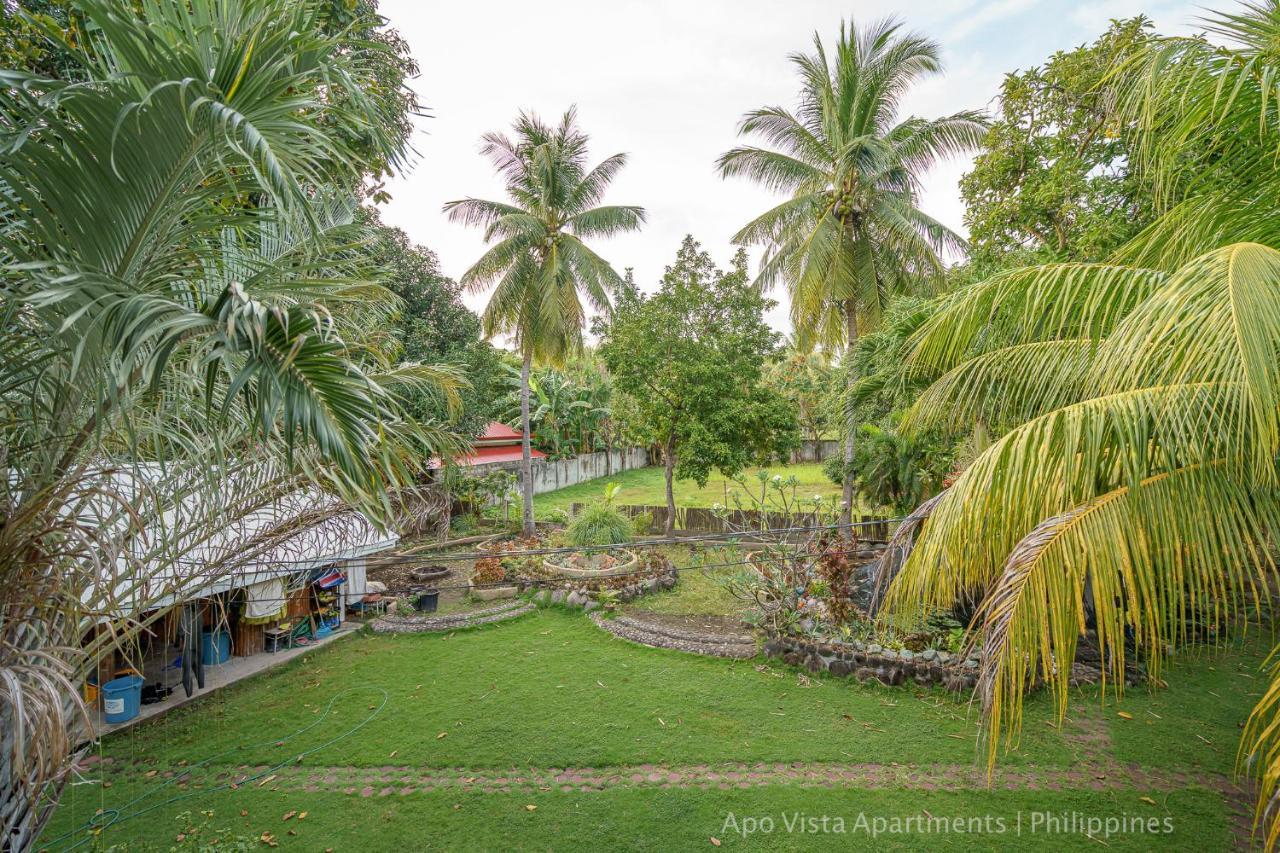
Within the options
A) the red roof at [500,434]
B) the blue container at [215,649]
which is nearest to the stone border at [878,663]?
the blue container at [215,649]

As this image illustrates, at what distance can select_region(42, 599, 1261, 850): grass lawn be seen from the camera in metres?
4.64

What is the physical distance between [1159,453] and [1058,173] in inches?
247

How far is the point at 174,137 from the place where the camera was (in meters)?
1.79

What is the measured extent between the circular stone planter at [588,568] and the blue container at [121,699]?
6.62 m

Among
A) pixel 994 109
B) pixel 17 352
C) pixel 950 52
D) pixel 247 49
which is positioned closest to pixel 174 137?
pixel 247 49

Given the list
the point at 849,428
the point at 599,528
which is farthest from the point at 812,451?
the point at 599,528

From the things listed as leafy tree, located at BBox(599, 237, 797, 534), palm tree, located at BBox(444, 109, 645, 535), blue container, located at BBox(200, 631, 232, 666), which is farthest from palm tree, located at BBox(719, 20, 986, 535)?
blue container, located at BBox(200, 631, 232, 666)

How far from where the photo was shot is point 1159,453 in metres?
2.56

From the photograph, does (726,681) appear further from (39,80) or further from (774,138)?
(774,138)

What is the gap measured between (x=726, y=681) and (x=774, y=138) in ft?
41.9

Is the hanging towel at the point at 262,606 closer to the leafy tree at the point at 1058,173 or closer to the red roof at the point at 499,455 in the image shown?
the leafy tree at the point at 1058,173

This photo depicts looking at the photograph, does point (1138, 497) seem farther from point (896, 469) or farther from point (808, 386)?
point (808, 386)

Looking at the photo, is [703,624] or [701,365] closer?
[703,624]

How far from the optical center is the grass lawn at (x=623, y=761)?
15.2ft
